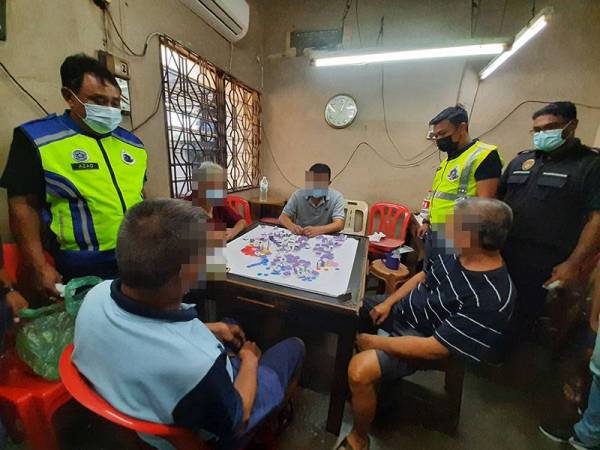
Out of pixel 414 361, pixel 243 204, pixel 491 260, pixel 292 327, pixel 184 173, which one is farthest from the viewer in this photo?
pixel 243 204

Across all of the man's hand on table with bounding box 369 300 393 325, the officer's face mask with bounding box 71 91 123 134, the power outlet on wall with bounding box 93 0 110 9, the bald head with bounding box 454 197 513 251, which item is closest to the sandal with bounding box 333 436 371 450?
the man's hand on table with bounding box 369 300 393 325

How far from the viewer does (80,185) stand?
1.31m

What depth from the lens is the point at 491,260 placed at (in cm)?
122

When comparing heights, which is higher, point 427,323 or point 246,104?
point 246,104

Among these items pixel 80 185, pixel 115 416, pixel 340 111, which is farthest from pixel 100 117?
pixel 340 111

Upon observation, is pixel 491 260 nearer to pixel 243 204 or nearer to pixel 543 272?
pixel 543 272

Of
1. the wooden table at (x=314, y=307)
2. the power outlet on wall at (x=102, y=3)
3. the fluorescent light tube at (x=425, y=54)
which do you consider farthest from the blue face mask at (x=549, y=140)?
the power outlet on wall at (x=102, y=3)

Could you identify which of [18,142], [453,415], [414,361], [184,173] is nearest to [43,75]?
[18,142]

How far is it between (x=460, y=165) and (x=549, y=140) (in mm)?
547

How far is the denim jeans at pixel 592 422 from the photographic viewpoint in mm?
1253

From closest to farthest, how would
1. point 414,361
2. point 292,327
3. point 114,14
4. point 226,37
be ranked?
point 414,361 → point 114,14 → point 292,327 → point 226,37

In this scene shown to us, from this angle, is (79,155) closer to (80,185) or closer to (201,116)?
(80,185)

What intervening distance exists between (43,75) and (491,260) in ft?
8.91

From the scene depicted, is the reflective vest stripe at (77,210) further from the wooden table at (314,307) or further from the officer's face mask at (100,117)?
the wooden table at (314,307)
